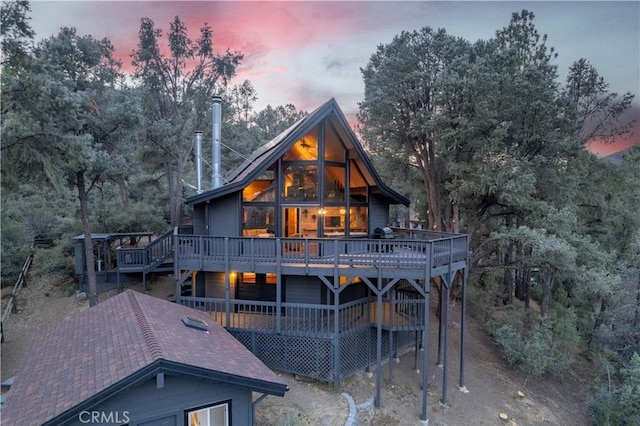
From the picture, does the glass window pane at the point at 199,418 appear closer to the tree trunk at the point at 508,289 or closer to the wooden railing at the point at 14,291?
the wooden railing at the point at 14,291

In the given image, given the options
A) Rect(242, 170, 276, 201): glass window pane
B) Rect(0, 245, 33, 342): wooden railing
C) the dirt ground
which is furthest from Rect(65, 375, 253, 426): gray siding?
Rect(0, 245, 33, 342): wooden railing

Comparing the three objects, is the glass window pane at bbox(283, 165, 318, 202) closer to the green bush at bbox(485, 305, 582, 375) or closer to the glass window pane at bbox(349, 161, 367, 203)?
the glass window pane at bbox(349, 161, 367, 203)

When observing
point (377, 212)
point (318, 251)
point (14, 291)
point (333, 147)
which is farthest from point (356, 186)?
point (14, 291)

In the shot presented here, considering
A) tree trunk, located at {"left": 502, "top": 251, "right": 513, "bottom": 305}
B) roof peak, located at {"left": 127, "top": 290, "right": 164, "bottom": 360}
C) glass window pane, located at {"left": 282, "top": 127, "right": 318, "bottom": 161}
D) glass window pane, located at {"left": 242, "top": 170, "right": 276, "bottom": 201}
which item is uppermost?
glass window pane, located at {"left": 282, "top": 127, "right": 318, "bottom": 161}

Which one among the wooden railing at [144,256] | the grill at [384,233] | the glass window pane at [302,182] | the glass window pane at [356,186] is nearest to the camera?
the glass window pane at [302,182]

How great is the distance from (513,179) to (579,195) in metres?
5.37

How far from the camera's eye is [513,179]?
13102 mm

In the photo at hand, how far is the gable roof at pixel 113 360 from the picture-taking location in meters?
5.34

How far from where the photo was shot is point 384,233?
12891 millimetres

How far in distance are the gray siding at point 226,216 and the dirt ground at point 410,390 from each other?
468 cm

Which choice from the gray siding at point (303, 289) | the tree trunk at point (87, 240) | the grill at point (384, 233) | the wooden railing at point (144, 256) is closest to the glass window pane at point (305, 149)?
the grill at point (384, 233)

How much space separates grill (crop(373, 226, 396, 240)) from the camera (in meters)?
12.7
